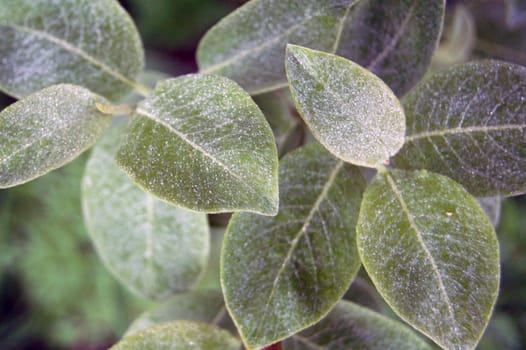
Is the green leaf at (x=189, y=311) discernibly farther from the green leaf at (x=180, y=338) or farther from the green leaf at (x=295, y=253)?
the green leaf at (x=295, y=253)

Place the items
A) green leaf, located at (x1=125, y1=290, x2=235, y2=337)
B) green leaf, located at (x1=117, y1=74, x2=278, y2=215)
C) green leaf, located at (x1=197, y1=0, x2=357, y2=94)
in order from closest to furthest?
1. green leaf, located at (x1=117, y1=74, x2=278, y2=215)
2. green leaf, located at (x1=197, y1=0, x2=357, y2=94)
3. green leaf, located at (x1=125, y1=290, x2=235, y2=337)

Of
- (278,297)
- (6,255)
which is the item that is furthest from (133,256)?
(6,255)

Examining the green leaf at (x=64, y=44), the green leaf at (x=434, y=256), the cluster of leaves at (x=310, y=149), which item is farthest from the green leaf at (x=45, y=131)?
the green leaf at (x=434, y=256)

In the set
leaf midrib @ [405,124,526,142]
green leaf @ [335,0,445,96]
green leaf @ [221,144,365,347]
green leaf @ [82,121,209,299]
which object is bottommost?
green leaf @ [82,121,209,299]

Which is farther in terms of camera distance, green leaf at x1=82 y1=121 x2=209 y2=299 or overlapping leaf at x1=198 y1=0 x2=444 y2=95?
green leaf at x1=82 y1=121 x2=209 y2=299

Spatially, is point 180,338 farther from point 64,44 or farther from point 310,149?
point 64,44

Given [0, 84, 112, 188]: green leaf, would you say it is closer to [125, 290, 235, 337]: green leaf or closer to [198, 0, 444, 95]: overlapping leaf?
[198, 0, 444, 95]: overlapping leaf

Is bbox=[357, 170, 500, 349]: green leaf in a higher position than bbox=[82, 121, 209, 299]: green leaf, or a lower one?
higher

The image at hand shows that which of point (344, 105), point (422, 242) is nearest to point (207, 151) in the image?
point (344, 105)

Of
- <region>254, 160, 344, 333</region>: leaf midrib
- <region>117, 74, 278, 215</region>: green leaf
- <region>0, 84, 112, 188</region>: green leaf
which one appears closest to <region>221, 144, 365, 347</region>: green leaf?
<region>254, 160, 344, 333</region>: leaf midrib
